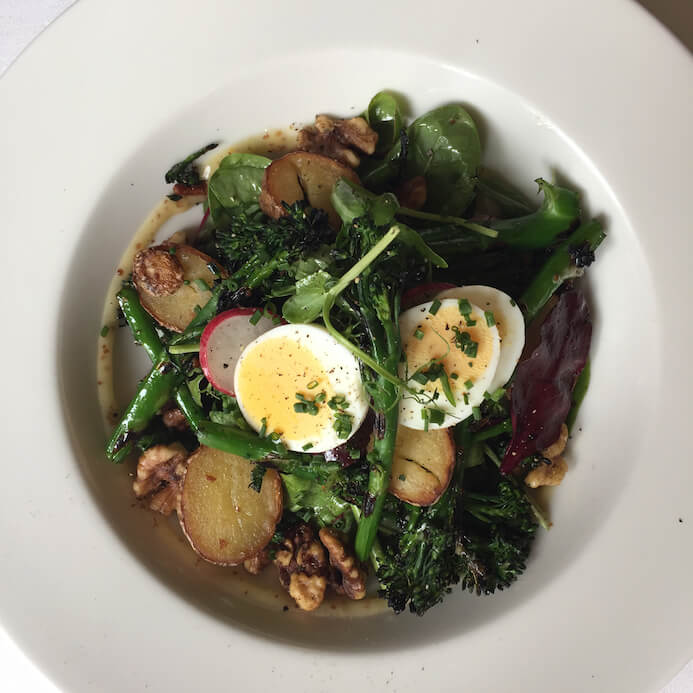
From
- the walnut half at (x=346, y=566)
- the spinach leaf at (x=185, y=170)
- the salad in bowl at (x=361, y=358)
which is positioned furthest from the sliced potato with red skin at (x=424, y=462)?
the spinach leaf at (x=185, y=170)

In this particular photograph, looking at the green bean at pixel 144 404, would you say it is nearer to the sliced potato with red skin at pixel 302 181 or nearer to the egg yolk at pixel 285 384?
the egg yolk at pixel 285 384

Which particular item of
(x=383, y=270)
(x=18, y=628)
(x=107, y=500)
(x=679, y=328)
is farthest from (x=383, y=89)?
(x=18, y=628)

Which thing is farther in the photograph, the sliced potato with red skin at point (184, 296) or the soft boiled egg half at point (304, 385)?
the sliced potato with red skin at point (184, 296)

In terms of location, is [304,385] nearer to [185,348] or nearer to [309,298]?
[309,298]

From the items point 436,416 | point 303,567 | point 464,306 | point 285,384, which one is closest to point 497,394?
point 436,416

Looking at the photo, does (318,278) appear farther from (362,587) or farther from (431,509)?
(362,587)

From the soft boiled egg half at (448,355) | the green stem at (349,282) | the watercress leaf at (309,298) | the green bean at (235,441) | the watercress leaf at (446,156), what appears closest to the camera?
the green stem at (349,282)

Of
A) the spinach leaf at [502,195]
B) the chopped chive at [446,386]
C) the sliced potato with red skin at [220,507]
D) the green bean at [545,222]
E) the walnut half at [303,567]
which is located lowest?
the walnut half at [303,567]
